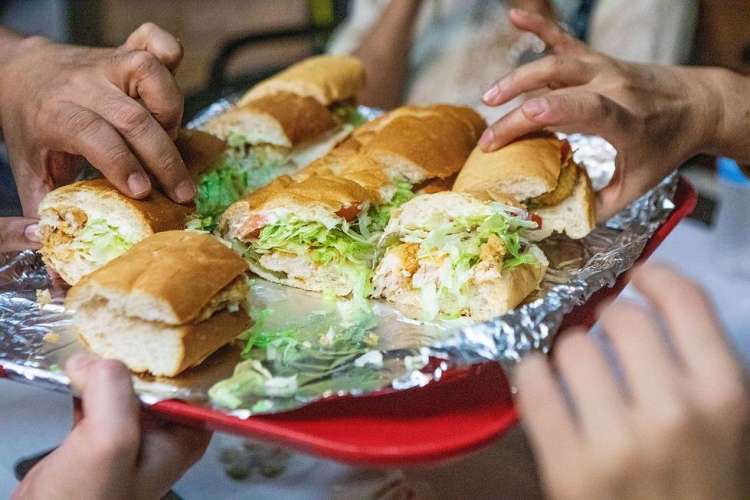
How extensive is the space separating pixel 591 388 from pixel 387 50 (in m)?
3.28

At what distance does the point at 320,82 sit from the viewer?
3.05 metres

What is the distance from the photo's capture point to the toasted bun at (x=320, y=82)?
3049 millimetres

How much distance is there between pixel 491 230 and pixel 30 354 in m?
1.03

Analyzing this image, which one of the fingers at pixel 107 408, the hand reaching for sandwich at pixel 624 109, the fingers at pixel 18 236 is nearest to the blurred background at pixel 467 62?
the fingers at pixel 18 236

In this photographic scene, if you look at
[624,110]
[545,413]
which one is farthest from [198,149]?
[545,413]

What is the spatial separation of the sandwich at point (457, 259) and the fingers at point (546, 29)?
0.66 meters

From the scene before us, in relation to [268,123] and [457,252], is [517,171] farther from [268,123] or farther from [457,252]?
[268,123]

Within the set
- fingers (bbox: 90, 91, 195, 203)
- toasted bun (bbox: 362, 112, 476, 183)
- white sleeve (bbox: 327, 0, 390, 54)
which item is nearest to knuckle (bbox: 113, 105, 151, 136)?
fingers (bbox: 90, 91, 195, 203)

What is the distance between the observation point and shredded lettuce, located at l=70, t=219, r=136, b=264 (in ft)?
6.63

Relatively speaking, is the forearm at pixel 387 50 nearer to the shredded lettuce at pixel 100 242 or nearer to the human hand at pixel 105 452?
the shredded lettuce at pixel 100 242

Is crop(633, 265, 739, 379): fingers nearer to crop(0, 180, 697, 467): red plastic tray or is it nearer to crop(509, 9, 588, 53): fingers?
crop(0, 180, 697, 467): red plastic tray

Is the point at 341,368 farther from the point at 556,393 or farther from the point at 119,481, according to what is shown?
the point at 556,393

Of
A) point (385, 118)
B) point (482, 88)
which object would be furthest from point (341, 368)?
point (482, 88)

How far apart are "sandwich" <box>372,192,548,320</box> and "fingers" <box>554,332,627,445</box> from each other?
767mm
